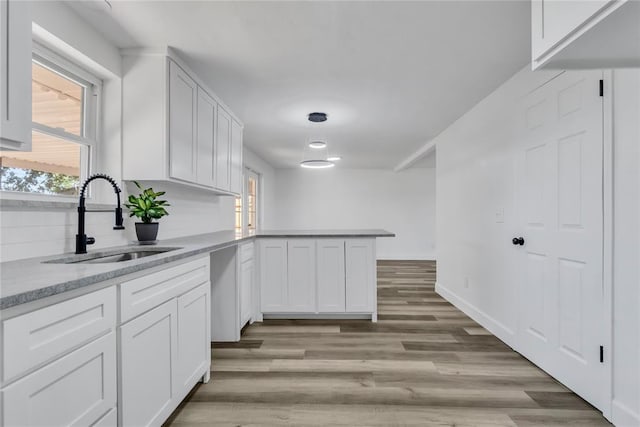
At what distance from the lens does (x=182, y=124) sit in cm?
264

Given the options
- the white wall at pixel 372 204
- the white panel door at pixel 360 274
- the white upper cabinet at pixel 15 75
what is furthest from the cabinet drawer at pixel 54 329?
the white wall at pixel 372 204

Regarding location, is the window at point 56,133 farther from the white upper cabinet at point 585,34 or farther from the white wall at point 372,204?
the white wall at point 372,204

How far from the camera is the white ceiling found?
2.00 metres

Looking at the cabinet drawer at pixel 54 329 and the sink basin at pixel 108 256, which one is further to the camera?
the sink basin at pixel 108 256

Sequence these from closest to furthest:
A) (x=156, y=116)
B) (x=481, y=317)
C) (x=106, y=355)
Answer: (x=106, y=355) < (x=156, y=116) < (x=481, y=317)

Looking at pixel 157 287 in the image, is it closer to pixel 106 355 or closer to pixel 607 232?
pixel 106 355

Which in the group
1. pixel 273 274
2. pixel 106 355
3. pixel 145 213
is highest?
pixel 145 213

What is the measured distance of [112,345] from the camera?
1306mm

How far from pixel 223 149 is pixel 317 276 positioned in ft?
5.37

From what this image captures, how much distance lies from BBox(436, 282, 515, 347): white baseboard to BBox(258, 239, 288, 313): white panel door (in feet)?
6.51

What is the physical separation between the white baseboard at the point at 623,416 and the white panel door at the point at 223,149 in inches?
130

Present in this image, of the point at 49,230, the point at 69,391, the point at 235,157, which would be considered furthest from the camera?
the point at 235,157

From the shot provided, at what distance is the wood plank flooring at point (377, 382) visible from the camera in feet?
6.32

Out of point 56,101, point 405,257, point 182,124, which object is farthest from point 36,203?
point 405,257
